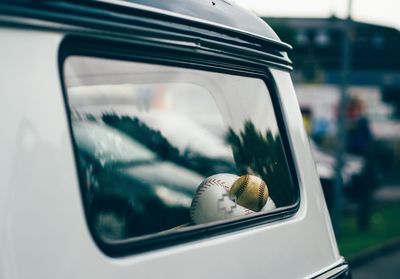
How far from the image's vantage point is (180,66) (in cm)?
207

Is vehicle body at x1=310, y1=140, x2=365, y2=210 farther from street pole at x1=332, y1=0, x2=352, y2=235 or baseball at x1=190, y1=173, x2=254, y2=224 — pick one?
baseball at x1=190, y1=173, x2=254, y2=224

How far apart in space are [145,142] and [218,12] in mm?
537

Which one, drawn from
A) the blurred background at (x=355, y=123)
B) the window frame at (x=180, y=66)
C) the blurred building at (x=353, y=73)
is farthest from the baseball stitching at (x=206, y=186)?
the blurred building at (x=353, y=73)

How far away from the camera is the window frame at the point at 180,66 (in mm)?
1677

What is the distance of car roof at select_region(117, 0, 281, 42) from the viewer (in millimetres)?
2016

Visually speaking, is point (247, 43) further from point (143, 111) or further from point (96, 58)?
point (96, 58)

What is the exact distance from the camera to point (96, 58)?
1.79 meters

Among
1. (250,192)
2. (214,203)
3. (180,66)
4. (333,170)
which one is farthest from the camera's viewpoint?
(333,170)

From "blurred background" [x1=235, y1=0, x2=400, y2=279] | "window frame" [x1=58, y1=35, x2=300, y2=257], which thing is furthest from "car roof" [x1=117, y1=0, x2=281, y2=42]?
"blurred background" [x1=235, y1=0, x2=400, y2=279]

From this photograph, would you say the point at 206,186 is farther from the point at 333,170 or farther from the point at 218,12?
the point at 333,170

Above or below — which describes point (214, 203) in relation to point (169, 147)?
below

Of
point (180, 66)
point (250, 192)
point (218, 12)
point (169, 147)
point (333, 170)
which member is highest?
point (218, 12)

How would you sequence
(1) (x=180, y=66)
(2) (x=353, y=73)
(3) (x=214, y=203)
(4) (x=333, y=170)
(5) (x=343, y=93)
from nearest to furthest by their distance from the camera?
(1) (x=180, y=66) < (3) (x=214, y=203) < (5) (x=343, y=93) < (4) (x=333, y=170) < (2) (x=353, y=73)

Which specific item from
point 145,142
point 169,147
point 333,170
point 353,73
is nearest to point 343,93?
point 333,170
